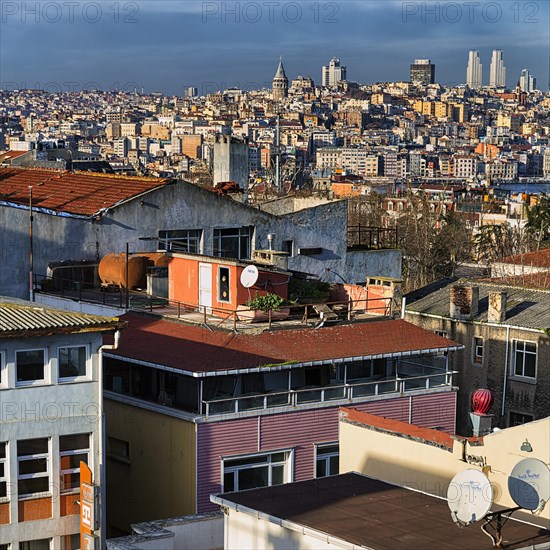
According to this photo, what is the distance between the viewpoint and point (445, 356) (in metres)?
21.4

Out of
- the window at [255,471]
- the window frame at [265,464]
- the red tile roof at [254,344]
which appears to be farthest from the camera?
the red tile roof at [254,344]

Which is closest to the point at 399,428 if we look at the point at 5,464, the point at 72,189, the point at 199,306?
the point at 5,464

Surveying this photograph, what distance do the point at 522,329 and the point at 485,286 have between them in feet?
9.60

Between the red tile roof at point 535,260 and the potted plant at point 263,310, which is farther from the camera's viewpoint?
the red tile roof at point 535,260

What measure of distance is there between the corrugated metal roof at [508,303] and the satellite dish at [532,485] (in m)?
13.2

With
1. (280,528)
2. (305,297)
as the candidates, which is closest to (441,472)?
(280,528)

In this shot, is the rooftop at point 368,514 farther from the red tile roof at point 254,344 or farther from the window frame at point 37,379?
the red tile roof at point 254,344

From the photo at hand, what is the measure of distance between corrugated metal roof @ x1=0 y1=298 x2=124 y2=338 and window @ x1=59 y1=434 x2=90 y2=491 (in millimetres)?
1349

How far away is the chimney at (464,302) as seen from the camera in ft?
90.3

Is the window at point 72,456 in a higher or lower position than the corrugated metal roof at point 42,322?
lower


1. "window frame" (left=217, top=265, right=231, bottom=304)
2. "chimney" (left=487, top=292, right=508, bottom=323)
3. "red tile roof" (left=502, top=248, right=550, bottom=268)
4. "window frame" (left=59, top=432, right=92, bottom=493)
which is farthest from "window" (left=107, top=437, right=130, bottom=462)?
"red tile roof" (left=502, top=248, right=550, bottom=268)

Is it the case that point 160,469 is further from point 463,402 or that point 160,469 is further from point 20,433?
point 463,402

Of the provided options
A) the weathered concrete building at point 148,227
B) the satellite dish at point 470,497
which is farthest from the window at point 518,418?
the satellite dish at point 470,497

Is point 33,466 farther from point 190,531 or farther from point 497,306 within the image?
point 497,306
